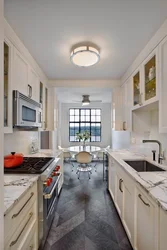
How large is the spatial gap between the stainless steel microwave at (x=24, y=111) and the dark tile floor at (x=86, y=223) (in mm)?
1438

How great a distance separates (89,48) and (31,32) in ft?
2.45

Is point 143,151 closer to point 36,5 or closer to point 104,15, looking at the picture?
point 104,15

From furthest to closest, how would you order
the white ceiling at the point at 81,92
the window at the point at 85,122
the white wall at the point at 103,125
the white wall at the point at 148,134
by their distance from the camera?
the window at the point at 85,122 → the white wall at the point at 103,125 → the white ceiling at the point at 81,92 → the white wall at the point at 148,134

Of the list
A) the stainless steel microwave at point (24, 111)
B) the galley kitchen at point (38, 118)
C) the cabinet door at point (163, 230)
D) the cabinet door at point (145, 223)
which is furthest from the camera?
the stainless steel microwave at point (24, 111)

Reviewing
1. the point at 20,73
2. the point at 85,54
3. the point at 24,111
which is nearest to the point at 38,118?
the point at 24,111

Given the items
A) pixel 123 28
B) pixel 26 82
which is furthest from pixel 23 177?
pixel 123 28

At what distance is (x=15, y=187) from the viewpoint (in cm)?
120

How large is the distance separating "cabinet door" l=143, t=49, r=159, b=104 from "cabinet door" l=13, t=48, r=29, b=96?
1.65 metres

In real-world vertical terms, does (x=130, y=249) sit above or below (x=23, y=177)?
below

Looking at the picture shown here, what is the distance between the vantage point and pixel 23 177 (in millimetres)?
1444

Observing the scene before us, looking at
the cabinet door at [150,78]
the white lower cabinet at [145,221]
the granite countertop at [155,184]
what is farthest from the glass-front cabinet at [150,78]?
the white lower cabinet at [145,221]

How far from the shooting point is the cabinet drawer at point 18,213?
36.4 inches

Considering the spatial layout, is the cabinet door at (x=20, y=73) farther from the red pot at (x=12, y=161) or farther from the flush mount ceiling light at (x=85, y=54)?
the red pot at (x=12, y=161)

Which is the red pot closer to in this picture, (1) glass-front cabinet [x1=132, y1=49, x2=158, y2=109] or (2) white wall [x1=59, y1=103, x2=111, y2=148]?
(1) glass-front cabinet [x1=132, y1=49, x2=158, y2=109]
